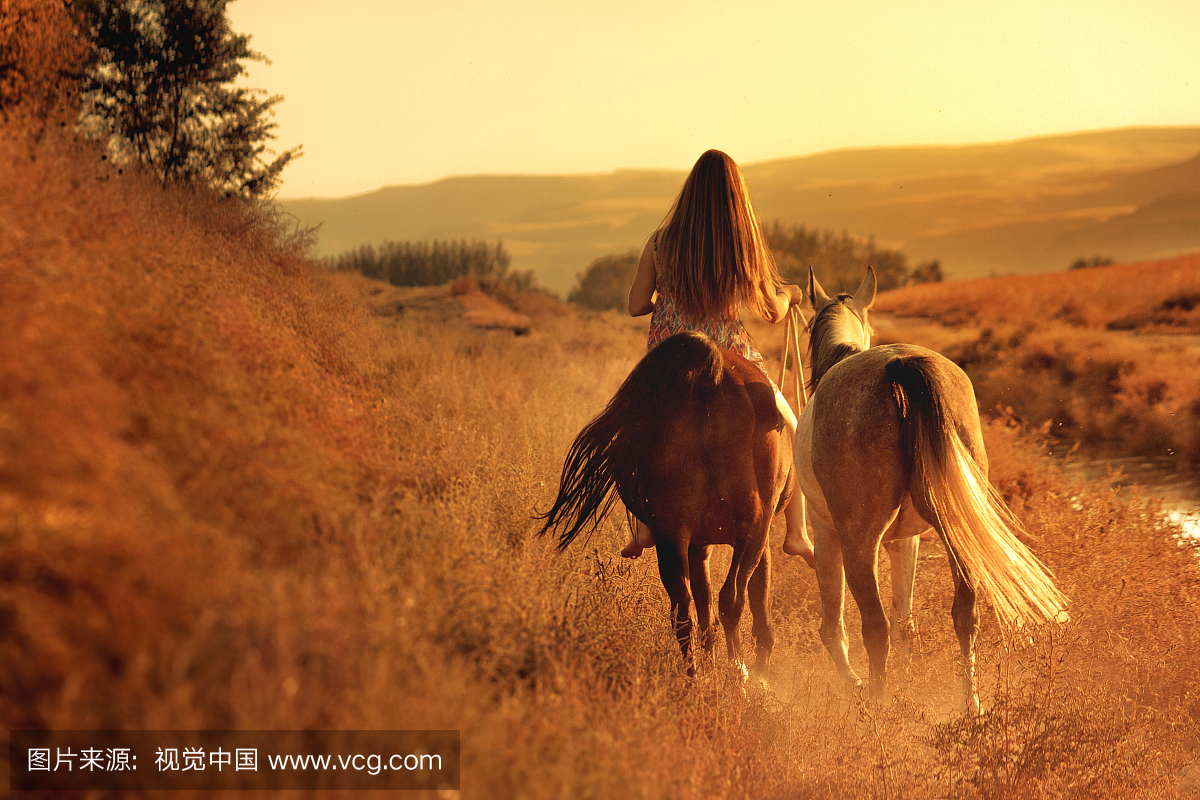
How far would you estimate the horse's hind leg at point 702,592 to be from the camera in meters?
3.65

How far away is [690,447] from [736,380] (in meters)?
0.42

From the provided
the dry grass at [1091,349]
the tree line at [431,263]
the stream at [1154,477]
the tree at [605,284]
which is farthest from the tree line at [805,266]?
the stream at [1154,477]

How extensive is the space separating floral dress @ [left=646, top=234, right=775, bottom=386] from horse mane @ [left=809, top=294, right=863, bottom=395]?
0.79 meters

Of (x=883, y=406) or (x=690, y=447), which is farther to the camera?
(x=883, y=406)

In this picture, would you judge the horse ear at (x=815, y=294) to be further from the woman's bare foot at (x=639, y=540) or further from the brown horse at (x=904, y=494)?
the woman's bare foot at (x=639, y=540)

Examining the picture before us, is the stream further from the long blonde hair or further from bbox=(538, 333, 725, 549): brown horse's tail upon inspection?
bbox=(538, 333, 725, 549): brown horse's tail

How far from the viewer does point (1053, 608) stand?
406 centimetres

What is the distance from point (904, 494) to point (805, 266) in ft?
128

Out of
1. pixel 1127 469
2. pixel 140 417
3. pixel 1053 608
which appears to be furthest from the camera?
pixel 1127 469

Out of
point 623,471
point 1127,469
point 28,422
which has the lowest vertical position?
point 1127,469

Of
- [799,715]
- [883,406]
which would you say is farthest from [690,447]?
[799,715]

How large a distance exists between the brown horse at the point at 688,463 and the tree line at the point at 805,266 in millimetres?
36157

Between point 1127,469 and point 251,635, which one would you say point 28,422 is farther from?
point 1127,469

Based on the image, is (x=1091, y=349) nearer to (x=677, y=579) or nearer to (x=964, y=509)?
(x=964, y=509)
